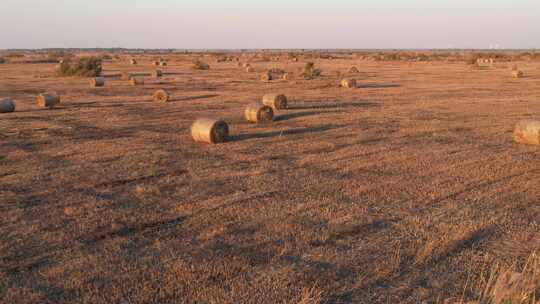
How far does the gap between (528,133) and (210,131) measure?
873 centimetres

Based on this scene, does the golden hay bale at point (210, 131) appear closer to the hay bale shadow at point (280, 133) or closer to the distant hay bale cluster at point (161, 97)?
the hay bale shadow at point (280, 133)

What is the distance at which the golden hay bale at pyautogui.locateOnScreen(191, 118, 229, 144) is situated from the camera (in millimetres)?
12805

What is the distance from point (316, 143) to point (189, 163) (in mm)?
3892

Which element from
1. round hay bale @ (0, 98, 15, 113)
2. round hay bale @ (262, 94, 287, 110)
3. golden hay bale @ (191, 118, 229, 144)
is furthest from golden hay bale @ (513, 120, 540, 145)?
round hay bale @ (0, 98, 15, 113)

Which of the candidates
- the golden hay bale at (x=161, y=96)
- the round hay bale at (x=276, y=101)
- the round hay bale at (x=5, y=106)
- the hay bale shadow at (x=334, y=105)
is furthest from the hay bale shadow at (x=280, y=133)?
the round hay bale at (x=5, y=106)

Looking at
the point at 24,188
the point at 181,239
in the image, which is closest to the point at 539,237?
the point at 181,239

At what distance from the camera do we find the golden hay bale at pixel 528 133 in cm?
1266

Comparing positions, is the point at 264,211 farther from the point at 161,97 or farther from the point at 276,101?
the point at 161,97

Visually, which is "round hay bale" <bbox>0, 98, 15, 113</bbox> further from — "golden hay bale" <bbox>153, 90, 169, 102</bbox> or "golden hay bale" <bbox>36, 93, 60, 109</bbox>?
"golden hay bale" <bbox>153, 90, 169, 102</bbox>

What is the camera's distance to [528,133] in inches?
505

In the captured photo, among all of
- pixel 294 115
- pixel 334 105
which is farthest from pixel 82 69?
pixel 294 115

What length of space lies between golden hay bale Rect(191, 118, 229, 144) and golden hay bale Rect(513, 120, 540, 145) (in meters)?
8.21

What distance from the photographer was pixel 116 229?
6.90 metres

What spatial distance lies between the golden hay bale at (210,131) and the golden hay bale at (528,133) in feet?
26.9
